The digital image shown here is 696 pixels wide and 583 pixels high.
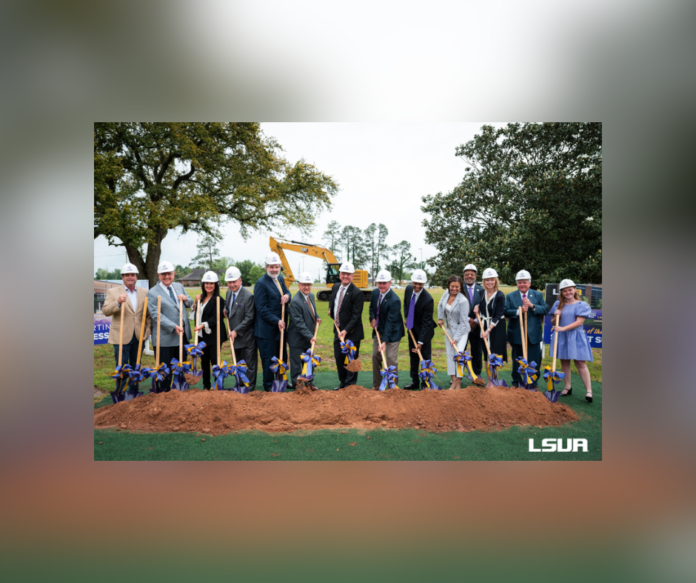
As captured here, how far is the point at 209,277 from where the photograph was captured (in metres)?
4.96

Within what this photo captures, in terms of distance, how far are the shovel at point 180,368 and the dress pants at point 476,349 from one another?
362 centimetres

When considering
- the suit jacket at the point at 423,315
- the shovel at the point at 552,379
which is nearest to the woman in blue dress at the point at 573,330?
the shovel at the point at 552,379

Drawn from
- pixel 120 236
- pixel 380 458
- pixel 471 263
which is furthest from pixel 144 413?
pixel 471 263

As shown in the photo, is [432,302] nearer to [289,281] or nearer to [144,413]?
[289,281]

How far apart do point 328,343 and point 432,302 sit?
3.17m

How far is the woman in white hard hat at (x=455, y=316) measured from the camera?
5059 millimetres

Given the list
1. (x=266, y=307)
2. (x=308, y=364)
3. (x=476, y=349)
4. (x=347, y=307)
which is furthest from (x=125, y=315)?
(x=476, y=349)

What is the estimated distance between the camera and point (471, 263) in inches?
201

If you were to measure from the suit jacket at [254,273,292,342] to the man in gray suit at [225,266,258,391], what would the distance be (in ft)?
0.27

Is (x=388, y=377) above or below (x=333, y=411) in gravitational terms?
above

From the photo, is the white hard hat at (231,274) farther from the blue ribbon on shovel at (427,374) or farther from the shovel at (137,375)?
the blue ribbon on shovel at (427,374)

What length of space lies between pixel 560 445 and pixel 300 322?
3.28 meters

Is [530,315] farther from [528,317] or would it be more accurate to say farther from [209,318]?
[209,318]

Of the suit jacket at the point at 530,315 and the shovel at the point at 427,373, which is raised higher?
the suit jacket at the point at 530,315
